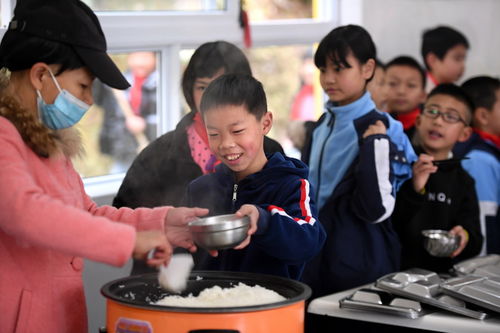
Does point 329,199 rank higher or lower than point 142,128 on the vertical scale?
lower

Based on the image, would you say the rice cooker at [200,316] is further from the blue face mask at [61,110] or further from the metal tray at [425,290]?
the metal tray at [425,290]

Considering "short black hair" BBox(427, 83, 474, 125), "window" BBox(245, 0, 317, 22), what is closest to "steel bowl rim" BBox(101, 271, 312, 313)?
"short black hair" BBox(427, 83, 474, 125)

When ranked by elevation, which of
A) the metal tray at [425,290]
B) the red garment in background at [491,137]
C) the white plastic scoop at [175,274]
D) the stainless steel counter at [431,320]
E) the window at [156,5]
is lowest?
the stainless steel counter at [431,320]

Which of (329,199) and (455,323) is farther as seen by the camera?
(329,199)

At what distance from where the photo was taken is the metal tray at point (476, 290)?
1.92m

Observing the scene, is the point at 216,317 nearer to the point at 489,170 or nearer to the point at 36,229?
the point at 36,229

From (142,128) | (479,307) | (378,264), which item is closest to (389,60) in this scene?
(142,128)

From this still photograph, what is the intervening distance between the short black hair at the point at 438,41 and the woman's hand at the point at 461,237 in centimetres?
176

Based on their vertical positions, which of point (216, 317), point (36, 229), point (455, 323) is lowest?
point (455, 323)

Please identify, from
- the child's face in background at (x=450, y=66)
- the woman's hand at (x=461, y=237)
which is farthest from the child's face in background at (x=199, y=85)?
the child's face in background at (x=450, y=66)

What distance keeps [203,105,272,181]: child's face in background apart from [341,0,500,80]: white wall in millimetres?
2135

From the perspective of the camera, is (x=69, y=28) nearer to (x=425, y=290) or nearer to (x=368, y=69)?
(x=425, y=290)

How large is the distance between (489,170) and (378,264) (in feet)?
3.58

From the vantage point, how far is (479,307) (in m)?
1.95
